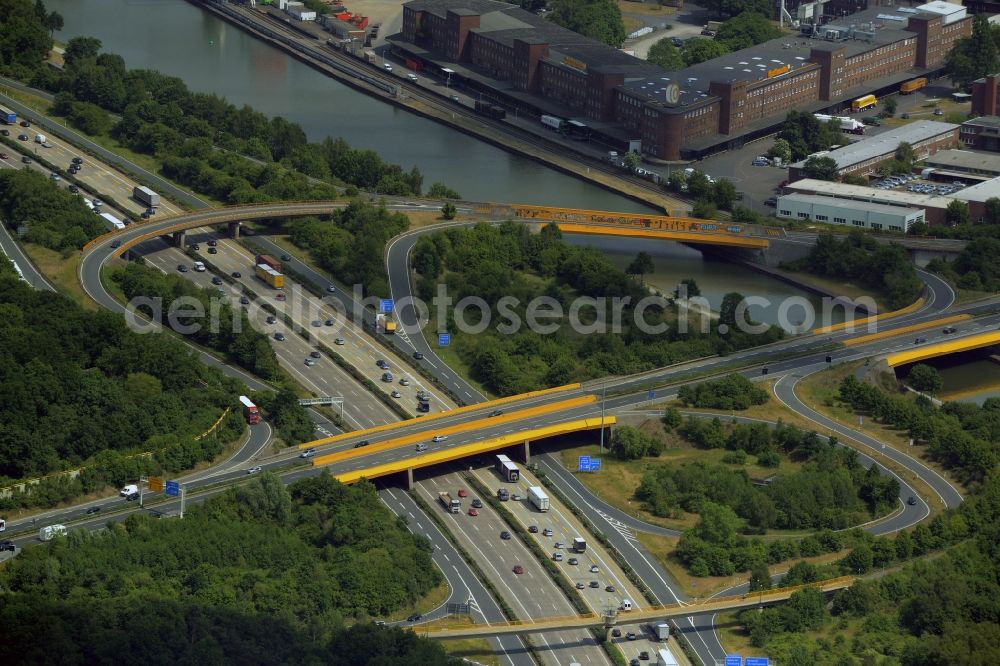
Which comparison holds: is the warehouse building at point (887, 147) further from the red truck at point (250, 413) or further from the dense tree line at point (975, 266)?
the red truck at point (250, 413)

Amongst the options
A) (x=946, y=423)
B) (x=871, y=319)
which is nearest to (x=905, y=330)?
(x=871, y=319)

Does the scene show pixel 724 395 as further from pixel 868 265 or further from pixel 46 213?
pixel 46 213

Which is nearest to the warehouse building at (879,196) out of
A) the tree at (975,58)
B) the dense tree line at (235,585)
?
the tree at (975,58)

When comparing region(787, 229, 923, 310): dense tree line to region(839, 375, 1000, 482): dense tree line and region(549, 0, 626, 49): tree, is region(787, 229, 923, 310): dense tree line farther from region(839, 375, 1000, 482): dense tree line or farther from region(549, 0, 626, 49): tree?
region(549, 0, 626, 49): tree

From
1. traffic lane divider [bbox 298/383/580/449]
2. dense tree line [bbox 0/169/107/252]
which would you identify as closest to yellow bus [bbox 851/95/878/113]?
traffic lane divider [bbox 298/383/580/449]

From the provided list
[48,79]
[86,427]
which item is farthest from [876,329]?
[48,79]

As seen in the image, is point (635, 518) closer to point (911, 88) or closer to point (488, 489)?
point (488, 489)

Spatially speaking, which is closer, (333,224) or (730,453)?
(730,453)
